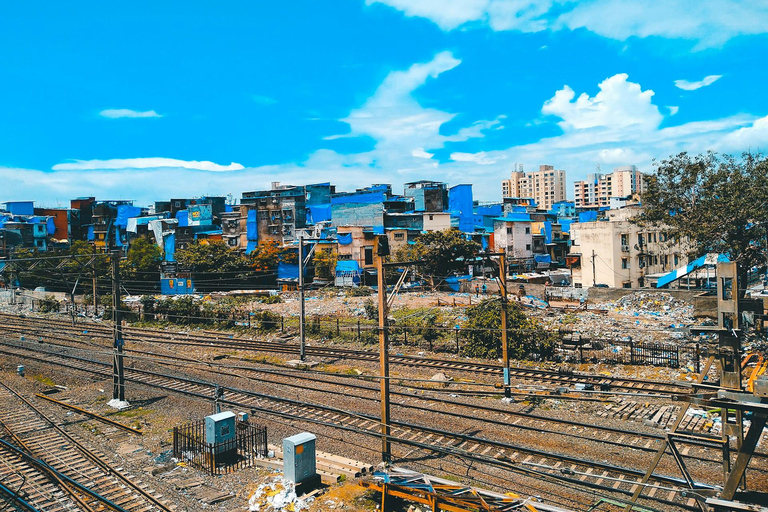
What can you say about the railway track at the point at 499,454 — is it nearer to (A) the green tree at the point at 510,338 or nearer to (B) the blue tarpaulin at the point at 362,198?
(A) the green tree at the point at 510,338

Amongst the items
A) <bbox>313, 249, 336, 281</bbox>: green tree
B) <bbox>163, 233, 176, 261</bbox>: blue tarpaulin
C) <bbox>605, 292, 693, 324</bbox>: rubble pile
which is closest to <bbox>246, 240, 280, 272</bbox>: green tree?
<bbox>313, 249, 336, 281</bbox>: green tree

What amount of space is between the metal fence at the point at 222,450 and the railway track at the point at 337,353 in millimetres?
7306

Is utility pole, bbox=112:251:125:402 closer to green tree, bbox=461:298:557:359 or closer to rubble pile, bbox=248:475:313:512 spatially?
rubble pile, bbox=248:475:313:512

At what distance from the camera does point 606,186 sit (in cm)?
14812

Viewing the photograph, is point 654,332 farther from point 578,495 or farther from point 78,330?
point 78,330

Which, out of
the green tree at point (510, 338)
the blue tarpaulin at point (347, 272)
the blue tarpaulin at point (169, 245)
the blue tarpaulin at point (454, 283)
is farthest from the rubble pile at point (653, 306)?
the blue tarpaulin at point (169, 245)

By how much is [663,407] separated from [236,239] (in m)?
58.8

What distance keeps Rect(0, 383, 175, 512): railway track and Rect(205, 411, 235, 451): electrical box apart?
1.82 metres

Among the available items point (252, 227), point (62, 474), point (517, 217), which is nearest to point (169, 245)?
point (252, 227)

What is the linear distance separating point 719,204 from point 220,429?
25338 mm

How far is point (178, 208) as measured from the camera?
78.8m

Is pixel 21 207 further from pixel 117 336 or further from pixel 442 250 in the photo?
pixel 117 336

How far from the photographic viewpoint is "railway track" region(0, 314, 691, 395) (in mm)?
18234

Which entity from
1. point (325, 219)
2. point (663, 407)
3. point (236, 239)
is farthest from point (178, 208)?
point (663, 407)
